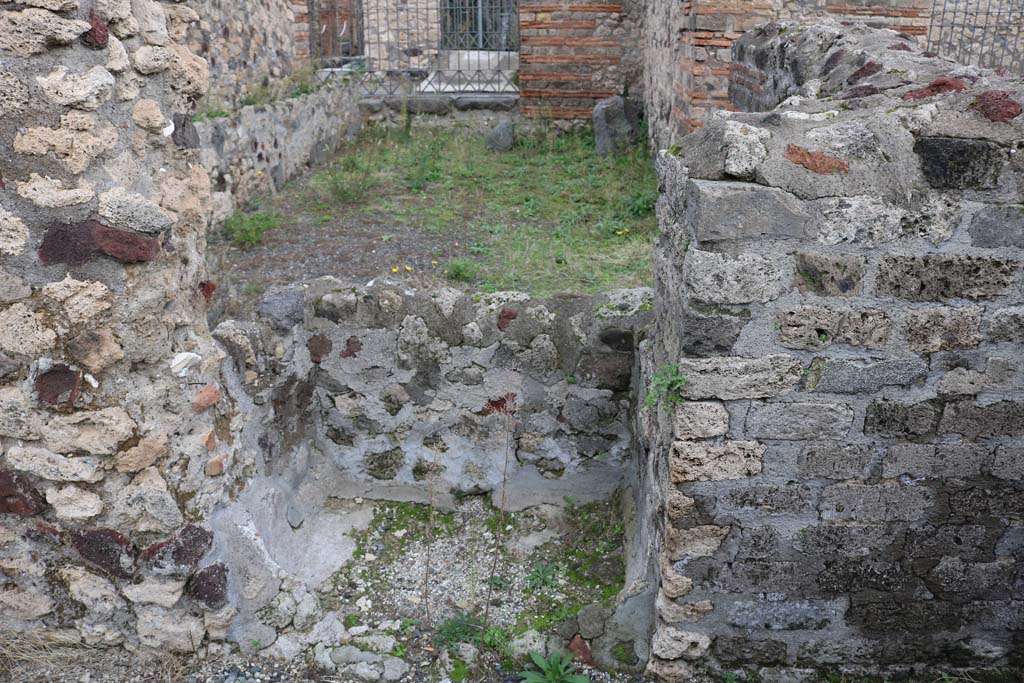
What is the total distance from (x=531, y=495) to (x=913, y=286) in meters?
2.18

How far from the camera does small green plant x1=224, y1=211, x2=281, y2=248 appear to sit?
202 inches

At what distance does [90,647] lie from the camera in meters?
3.21

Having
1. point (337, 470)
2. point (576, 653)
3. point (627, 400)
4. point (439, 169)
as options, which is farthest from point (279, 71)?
point (576, 653)

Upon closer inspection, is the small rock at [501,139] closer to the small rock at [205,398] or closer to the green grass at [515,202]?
the green grass at [515,202]

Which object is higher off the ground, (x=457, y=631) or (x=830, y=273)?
(x=830, y=273)

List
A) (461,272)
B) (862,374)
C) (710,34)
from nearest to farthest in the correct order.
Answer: (862,374) → (461,272) → (710,34)

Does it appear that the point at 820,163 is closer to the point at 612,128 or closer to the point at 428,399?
the point at 428,399

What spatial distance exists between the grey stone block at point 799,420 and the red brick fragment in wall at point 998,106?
0.94 m

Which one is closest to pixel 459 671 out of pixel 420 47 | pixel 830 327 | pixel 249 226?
pixel 830 327

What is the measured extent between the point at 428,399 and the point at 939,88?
98.5 inches

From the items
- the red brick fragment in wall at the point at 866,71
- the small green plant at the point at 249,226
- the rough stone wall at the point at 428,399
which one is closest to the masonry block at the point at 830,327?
the red brick fragment in wall at the point at 866,71

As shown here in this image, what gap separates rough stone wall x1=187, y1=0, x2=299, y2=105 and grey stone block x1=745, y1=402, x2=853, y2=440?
4.92 m

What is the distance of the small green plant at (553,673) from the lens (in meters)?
3.09

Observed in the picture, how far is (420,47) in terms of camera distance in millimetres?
11133
